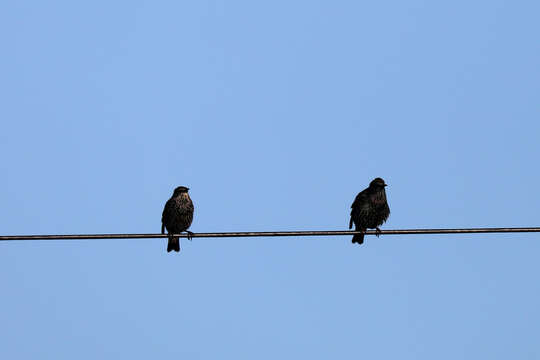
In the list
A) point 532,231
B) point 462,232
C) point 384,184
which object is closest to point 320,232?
point 462,232

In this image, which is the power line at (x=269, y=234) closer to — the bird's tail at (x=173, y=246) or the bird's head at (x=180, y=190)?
the bird's tail at (x=173, y=246)

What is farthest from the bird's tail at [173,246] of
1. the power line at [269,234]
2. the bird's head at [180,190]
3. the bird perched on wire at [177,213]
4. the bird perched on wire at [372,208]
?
the power line at [269,234]

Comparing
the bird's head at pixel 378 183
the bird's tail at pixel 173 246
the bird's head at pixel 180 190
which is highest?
the bird's head at pixel 378 183

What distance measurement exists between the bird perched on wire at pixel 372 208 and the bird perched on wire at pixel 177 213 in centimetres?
297

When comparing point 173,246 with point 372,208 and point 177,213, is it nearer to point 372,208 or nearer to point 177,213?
point 177,213

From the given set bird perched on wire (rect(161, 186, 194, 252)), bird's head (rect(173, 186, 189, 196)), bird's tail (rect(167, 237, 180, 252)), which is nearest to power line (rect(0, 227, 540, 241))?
bird perched on wire (rect(161, 186, 194, 252))

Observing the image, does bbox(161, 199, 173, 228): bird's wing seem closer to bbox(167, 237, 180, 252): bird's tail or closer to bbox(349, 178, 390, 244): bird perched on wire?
bbox(167, 237, 180, 252): bird's tail

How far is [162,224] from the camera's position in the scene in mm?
17016

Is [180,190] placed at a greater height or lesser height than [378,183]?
lesser

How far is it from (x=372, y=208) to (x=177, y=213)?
11.3 feet

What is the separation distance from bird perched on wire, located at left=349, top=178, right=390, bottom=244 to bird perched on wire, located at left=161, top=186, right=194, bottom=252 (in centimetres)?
297

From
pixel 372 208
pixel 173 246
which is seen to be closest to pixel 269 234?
pixel 173 246

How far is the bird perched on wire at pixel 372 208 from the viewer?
16953 mm

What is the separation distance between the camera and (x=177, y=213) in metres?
16.5
